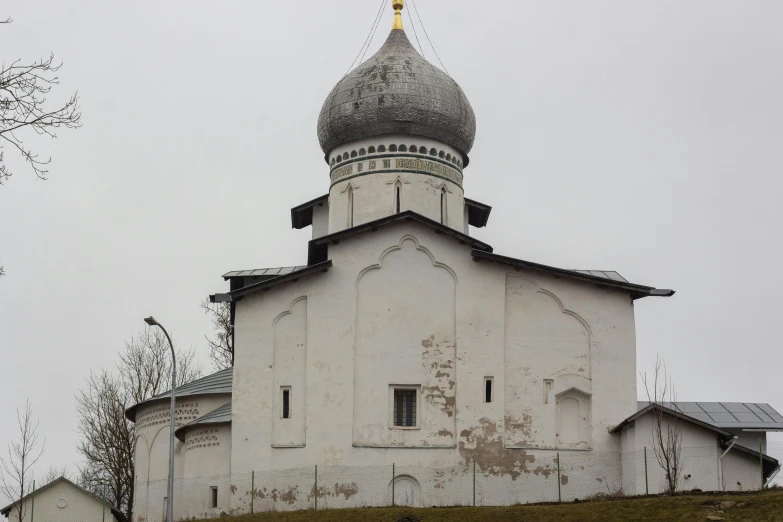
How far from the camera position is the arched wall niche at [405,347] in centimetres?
2619

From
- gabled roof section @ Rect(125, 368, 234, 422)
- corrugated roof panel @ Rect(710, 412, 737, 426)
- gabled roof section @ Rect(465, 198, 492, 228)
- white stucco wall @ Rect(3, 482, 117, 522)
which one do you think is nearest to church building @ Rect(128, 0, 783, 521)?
corrugated roof panel @ Rect(710, 412, 737, 426)

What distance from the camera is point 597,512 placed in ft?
71.9

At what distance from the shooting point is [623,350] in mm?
26828

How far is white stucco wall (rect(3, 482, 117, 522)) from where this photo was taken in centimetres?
2691

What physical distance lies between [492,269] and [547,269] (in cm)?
125

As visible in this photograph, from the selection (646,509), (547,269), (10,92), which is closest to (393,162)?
(547,269)

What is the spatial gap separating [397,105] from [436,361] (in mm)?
7574

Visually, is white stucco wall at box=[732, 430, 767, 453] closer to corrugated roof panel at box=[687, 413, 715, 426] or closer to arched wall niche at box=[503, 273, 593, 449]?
corrugated roof panel at box=[687, 413, 715, 426]

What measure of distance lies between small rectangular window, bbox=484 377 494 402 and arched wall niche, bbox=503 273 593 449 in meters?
0.33

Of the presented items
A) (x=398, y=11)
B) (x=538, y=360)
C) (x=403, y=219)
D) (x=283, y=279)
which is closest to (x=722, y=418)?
(x=538, y=360)

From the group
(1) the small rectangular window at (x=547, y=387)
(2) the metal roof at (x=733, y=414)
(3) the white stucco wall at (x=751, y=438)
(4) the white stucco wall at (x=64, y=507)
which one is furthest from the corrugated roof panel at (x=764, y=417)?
(4) the white stucco wall at (x=64, y=507)

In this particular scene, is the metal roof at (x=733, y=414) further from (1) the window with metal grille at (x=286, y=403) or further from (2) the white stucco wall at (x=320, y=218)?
(2) the white stucco wall at (x=320, y=218)

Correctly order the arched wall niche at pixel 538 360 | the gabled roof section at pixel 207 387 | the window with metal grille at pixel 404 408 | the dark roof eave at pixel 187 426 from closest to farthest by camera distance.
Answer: the arched wall niche at pixel 538 360 → the window with metal grille at pixel 404 408 → the dark roof eave at pixel 187 426 → the gabled roof section at pixel 207 387

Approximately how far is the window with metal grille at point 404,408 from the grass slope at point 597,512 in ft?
9.66
